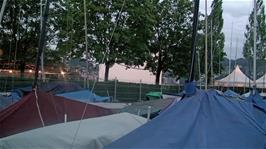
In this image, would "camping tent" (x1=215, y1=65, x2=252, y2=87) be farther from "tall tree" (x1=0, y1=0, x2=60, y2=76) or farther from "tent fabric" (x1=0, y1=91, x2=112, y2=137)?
"tent fabric" (x1=0, y1=91, x2=112, y2=137)

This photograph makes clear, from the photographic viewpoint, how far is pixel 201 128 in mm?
5305

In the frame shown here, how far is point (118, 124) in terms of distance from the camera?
6.97 meters

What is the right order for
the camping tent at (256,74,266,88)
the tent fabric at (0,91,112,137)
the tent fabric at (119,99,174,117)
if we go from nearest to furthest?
the tent fabric at (0,91,112,137), the tent fabric at (119,99,174,117), the camping tent at (256,74,266,88)

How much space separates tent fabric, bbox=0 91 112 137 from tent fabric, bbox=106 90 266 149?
3013 mm

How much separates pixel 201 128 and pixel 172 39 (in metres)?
40.4

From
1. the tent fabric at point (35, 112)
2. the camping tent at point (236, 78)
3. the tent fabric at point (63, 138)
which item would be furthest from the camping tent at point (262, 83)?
the tent fabric at point (63, 138)

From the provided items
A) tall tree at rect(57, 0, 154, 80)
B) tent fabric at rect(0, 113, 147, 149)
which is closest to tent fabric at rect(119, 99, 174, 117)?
tent fabric at rect(0, 113, 147, 149)

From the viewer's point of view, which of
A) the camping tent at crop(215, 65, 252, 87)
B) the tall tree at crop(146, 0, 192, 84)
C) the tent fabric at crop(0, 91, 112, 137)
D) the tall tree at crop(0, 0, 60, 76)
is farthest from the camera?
the camping tent at crop(215, 65, 252, 87)

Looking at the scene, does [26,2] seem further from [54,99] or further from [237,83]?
[54,99]

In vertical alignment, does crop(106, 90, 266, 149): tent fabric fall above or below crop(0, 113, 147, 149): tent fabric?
above

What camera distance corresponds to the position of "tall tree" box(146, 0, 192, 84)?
146ft

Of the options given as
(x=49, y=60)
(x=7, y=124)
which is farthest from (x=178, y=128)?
(x=49, y=60)

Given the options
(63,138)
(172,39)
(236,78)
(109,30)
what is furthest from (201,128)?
(236,78)

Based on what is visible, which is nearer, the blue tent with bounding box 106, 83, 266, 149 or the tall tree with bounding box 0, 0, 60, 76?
the blue tent with bounding box 106, 83, 266, 149
